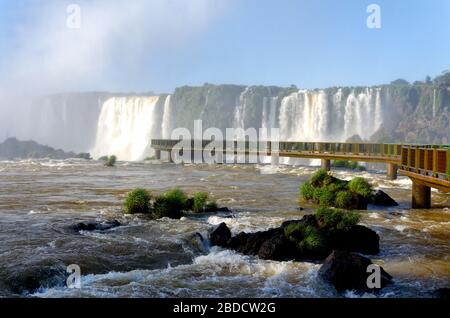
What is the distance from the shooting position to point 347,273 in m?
10.7

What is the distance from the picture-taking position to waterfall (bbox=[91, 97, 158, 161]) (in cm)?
→ 8906

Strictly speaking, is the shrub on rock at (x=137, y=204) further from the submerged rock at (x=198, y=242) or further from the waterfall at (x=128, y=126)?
the waterfall at (x=128, y=126)

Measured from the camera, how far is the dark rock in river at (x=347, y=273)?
1052cm

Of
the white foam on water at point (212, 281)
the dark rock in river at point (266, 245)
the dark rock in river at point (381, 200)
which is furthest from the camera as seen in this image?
the dark rock in river at point (381, 200)

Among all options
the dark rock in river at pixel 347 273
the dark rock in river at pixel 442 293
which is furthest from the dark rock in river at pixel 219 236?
the dark rock in river at pixel 442 293

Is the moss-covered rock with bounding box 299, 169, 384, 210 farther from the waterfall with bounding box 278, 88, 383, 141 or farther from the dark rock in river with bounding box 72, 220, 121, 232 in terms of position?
the waterfall with bounding box 278, 88, 383, 141

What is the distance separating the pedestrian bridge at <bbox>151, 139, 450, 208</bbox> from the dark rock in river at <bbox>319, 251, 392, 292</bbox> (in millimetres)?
7391

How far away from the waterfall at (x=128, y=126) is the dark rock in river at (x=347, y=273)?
77.6 m

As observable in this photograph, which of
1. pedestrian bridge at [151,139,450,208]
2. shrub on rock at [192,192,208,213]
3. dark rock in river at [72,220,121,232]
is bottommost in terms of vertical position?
dark rock in river at [72,220,121,232]

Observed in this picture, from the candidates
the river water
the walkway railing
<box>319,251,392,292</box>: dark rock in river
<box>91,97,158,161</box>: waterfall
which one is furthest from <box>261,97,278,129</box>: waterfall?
<box>319,251,392,292</box>: dark rock in river

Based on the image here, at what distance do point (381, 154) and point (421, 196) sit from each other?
13.1m

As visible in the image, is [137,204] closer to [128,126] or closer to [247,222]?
[247,222]
